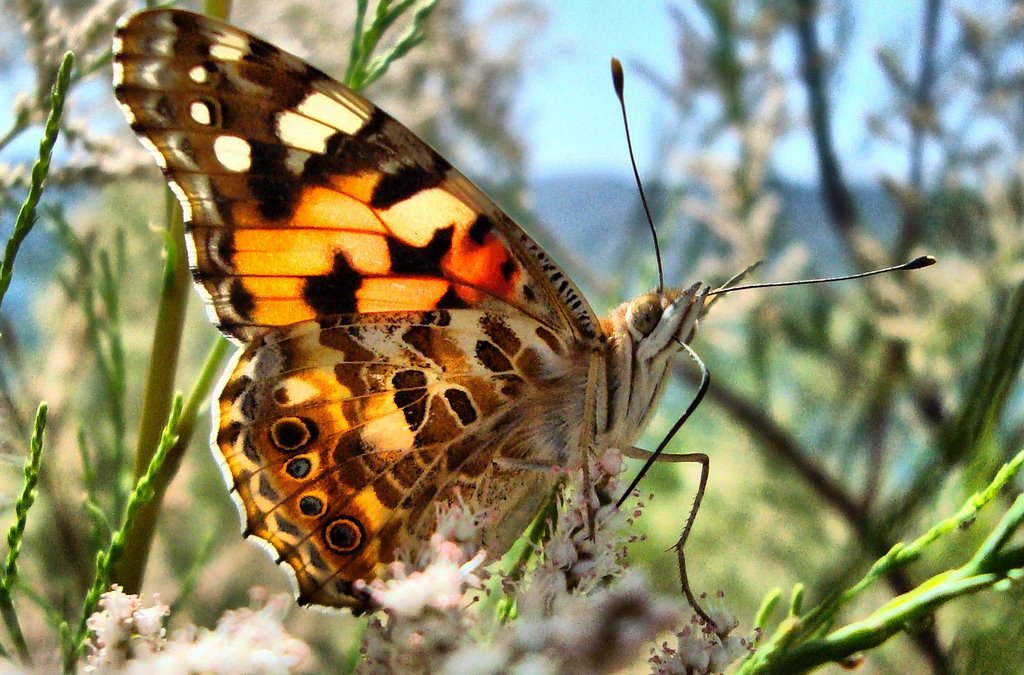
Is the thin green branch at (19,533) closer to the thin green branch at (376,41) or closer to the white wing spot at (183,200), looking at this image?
the white wing spot at (183,200)

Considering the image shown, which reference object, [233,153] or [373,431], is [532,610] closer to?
[373,431]

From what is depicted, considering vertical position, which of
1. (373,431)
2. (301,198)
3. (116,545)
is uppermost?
(301,198)

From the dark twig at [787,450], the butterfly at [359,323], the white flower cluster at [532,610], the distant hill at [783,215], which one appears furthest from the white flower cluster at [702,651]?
the distant hill at [783,215]

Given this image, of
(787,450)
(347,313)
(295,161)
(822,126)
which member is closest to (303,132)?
(295,161)

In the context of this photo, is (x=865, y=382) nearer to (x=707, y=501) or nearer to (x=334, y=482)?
(x=707, y=501)

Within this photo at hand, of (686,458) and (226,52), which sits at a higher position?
(226,52)

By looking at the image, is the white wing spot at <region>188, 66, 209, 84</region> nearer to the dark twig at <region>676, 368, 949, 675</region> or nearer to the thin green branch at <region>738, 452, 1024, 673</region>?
the thin green branch at <region>738, 452, 1024, 673</region>

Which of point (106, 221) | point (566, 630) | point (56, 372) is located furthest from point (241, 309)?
point (106, 221)
